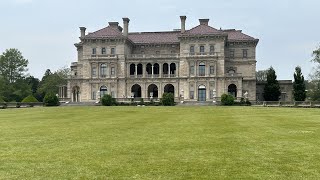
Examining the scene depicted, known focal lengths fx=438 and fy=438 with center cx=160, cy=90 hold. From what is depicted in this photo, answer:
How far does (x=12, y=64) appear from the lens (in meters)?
105

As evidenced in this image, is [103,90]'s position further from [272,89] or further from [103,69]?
[272,89]

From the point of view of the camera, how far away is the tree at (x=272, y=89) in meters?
82.5

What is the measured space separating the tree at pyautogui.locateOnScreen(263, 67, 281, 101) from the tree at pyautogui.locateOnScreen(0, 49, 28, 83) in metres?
58.1

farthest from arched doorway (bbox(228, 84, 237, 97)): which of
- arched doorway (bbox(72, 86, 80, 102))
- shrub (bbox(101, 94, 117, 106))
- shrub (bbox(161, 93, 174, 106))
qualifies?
arched doorway (bbox(72, 86, 80, 102))

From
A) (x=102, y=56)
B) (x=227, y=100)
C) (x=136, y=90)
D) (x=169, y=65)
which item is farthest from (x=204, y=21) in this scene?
(x=227, y=100)

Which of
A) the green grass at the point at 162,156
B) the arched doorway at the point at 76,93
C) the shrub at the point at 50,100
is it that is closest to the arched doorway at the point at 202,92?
the arched doorway at the point at 76,93

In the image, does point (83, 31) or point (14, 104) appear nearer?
point (14, 104)

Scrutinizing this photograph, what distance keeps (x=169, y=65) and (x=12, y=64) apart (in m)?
41.8

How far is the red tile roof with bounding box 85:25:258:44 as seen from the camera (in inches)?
3334

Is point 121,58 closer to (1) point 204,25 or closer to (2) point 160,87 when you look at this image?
(2) point 160,87

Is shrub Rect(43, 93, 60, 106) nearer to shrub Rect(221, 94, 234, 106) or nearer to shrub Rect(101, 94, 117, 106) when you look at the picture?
shrub Rect(101, 94, 117, 106)

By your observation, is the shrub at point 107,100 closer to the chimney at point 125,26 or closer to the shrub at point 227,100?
the shrub at point 227,100

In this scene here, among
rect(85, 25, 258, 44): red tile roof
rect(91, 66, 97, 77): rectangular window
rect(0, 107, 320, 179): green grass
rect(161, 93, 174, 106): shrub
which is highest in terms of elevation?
rect(85, 25, 258, 44): red tile roof

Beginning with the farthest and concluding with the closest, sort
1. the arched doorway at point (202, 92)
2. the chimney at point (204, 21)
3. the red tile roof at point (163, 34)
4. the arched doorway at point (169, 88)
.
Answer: the chimney at point (204, 21)
the arched doorway at point (169, 88)
the red tile roof at point (163, 34)
the arched doorway at point (202, 92)
